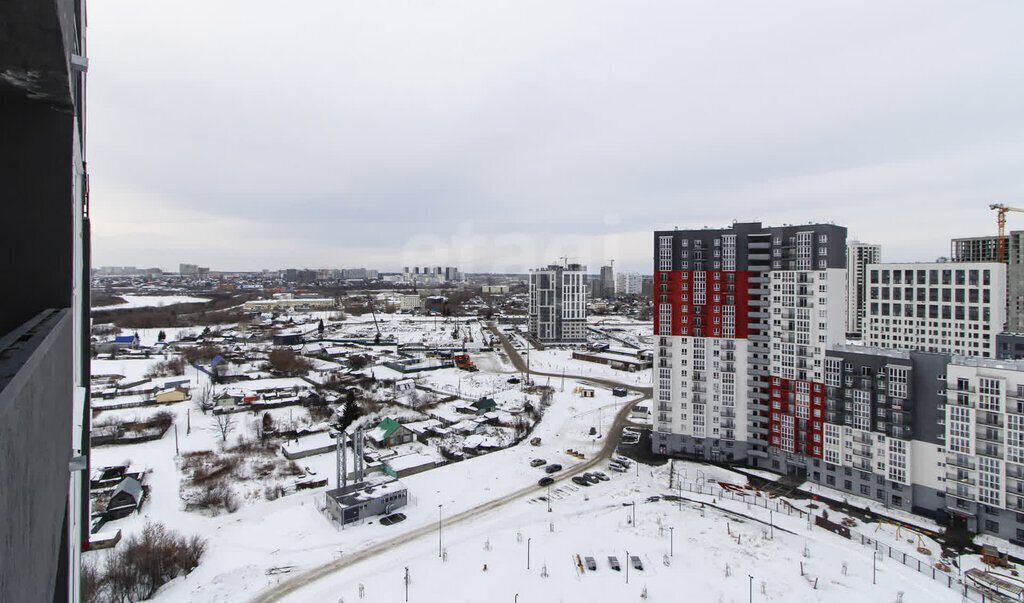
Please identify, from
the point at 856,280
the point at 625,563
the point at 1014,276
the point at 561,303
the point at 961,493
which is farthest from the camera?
the point at 561,303

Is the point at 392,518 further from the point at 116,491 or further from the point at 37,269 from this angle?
the point at 37,269

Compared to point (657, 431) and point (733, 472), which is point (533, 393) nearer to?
point (657, 431)

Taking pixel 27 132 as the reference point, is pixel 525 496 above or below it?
below

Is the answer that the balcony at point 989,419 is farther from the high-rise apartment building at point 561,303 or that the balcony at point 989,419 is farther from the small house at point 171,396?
the high-rise apartment building at point 561,303

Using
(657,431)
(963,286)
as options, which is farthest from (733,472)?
(963,286)

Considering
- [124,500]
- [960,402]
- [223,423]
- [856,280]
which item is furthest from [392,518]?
[856,280]

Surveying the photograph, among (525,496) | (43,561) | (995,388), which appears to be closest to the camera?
(43,561)

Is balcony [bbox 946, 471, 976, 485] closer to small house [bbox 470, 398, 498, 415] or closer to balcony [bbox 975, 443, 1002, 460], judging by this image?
balcony [bbox 975, 443, 1002, 460]
